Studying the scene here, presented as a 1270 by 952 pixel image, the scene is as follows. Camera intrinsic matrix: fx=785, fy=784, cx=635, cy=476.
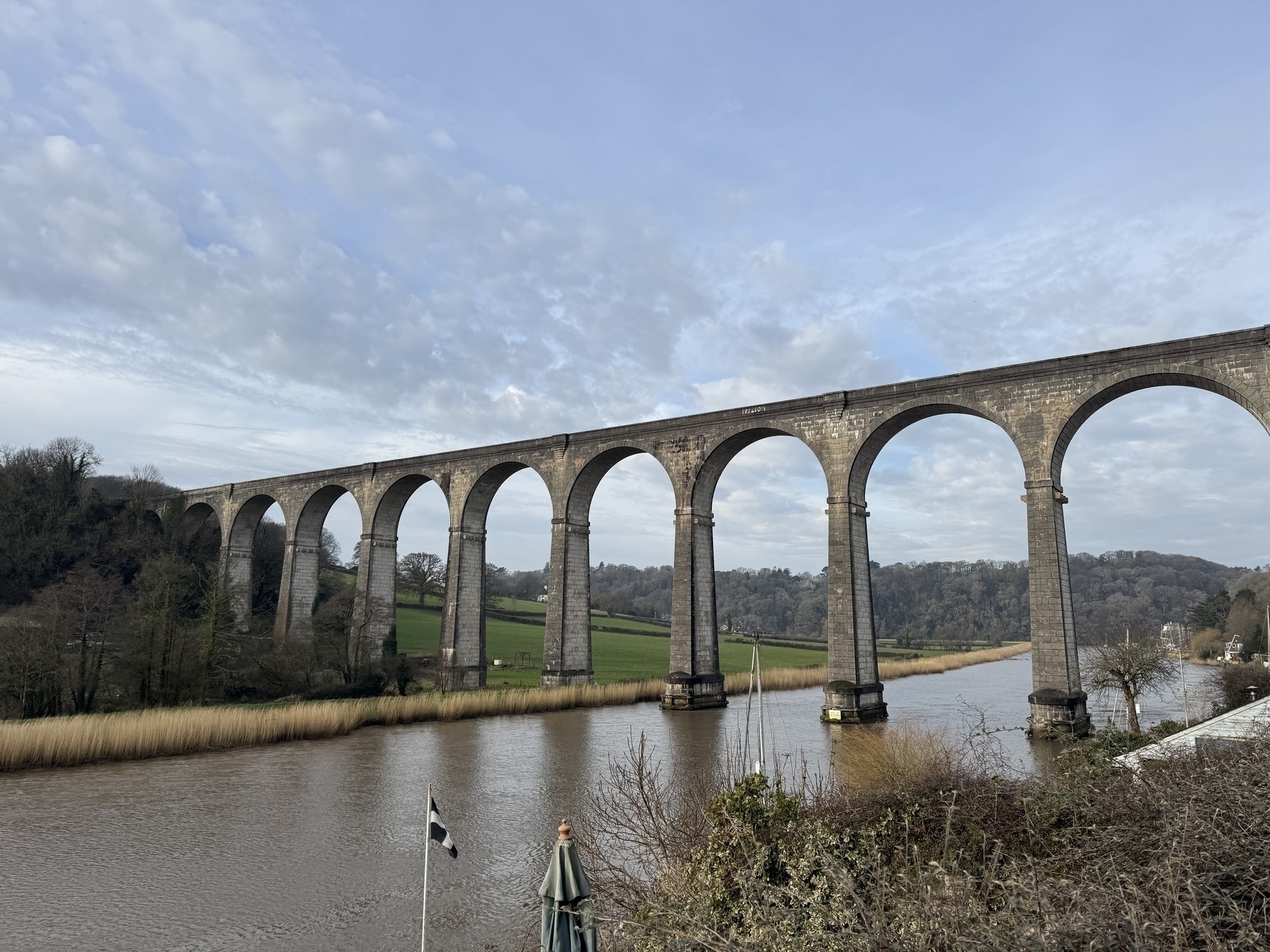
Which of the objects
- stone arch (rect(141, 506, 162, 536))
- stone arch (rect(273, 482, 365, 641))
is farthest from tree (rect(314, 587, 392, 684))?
stone arch (rect(141, 506, 162, 536))

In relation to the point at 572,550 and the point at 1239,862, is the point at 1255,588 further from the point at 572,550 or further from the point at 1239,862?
the point at 1239,862

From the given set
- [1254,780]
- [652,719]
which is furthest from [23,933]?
[652,719]

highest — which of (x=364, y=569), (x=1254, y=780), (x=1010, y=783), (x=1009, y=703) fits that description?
(x=364, y=569)

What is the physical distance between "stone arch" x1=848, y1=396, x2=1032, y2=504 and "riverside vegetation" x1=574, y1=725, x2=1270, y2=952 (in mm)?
13549

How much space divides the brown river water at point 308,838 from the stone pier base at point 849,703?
47.2 inches

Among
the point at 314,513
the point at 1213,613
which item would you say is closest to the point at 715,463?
the point at 314,513

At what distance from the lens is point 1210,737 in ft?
30.8

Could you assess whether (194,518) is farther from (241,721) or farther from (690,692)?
(690,692)

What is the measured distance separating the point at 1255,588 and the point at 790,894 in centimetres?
7316

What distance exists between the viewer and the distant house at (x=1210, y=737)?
7359 millimetres

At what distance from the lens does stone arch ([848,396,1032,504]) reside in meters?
19.4

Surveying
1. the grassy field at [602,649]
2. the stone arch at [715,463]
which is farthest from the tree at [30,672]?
the stone arch at [715,463]

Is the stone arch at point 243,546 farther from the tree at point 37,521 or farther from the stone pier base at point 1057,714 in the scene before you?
the stone pier base at point 1057,714

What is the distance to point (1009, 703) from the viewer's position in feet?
86.6
